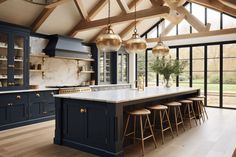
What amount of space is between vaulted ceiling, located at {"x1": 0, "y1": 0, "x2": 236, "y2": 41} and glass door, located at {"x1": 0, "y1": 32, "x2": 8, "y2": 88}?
0.72 meters

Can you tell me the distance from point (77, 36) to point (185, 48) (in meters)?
4.43

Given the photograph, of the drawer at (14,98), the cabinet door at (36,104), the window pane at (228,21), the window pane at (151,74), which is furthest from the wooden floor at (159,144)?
the window pane at (151,74)

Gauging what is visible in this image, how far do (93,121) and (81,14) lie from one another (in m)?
4.27

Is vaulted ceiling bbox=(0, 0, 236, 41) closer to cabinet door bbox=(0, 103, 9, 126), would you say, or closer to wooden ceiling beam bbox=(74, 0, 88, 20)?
wooden ceiling beam bbox=(74, 0, 88, 20)

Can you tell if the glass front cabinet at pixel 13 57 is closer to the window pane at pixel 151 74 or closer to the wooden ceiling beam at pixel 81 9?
the wooden ceiling beam at pixel 81 9

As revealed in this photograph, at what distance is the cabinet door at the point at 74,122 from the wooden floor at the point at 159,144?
0.24 meters

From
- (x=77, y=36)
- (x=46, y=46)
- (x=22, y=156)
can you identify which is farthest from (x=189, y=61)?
(x=22, y=156)

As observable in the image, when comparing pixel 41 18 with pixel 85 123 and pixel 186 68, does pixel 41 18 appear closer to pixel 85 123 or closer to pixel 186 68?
pixel 85 123

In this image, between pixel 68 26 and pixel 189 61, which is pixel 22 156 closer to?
pixel 68 26

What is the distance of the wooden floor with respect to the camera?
3365 mm

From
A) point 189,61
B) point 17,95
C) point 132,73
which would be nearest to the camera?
point 17,95

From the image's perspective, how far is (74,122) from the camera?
3.67 m

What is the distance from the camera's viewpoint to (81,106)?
353 centimetres

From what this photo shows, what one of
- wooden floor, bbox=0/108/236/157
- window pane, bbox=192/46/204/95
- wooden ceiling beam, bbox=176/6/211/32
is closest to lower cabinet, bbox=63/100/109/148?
wooden floor, bbox=0/108/236/157
